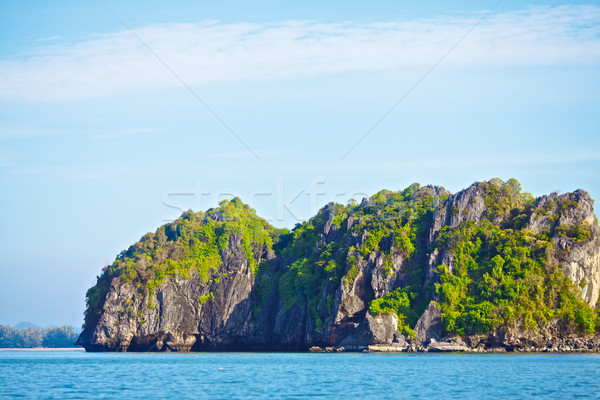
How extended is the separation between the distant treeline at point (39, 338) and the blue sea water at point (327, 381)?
119 meters

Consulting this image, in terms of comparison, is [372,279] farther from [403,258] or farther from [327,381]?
[327,381]

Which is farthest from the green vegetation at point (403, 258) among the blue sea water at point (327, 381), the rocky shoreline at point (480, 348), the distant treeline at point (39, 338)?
the distant treeline at point (39, 338)

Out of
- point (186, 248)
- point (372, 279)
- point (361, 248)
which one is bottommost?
point (372, 279)

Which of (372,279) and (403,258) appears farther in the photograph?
(403,258)

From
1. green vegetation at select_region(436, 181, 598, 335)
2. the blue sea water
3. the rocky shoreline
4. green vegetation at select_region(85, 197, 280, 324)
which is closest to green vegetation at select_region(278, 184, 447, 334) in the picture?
the rocky shoreline

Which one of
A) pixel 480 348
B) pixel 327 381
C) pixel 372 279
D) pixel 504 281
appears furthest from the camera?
pixel 372 279

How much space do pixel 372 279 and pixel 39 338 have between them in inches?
4712

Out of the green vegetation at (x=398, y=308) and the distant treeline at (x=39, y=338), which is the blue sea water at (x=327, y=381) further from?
the distant treeline at (x=39, y=338)

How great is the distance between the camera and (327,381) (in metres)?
43.9

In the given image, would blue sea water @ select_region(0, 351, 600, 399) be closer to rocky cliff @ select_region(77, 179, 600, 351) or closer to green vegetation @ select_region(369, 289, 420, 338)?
rocky cliff @ select_region(77, 179, 600, 351)

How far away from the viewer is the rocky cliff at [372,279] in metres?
81.6

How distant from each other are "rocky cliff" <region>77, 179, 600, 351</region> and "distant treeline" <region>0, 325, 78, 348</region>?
62106 mm

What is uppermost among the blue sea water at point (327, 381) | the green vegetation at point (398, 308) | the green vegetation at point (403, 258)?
the green vegetation at point (403, 258)

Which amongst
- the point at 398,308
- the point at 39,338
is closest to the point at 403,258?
the point at 398,308
